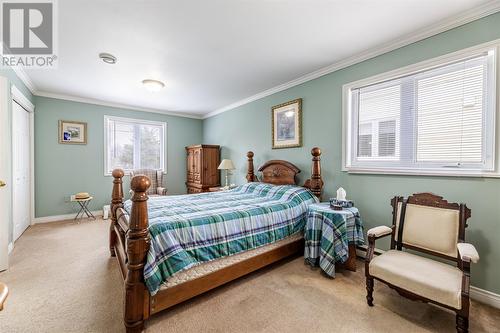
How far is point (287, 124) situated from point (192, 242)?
2586 millimetres

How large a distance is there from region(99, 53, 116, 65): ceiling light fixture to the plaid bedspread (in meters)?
1.87

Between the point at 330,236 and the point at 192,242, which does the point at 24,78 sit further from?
the point at 330,236

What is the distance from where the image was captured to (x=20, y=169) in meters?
3.60

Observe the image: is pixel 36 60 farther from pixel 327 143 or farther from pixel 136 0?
pixel 327 143

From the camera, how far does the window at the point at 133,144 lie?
4.98 m

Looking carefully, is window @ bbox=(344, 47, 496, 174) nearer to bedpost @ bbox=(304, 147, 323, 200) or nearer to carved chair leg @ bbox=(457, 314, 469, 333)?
bedpost @ bbox=(304, 147, 323, 200)

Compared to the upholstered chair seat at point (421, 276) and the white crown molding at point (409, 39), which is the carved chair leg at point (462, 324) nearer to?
the upholstered chair seat at point (421, 276)

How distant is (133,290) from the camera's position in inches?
60.1

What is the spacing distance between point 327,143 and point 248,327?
2.43 m

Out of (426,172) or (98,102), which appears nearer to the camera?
(426,172)

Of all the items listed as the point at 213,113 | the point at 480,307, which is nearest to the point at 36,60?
the point at 213,113

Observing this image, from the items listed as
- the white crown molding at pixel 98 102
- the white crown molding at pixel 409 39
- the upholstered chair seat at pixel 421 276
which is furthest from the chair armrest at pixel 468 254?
the white crown molding at pixel 98 102

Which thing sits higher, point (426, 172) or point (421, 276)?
point (426, 172)

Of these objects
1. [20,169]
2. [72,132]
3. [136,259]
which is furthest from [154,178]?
[136,259]
